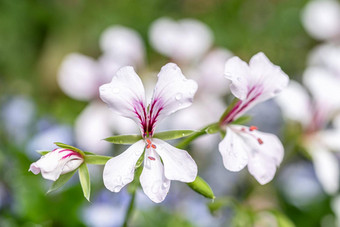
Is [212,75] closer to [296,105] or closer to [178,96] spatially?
[296,105]

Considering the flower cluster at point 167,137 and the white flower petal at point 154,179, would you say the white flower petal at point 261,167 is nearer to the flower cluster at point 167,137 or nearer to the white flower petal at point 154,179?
the flower cluster at point 167,137

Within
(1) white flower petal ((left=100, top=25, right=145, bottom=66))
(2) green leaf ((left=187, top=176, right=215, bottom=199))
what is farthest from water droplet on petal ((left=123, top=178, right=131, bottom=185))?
(1) white flower petal ((left=100, top=25, right=145, bottom=66))

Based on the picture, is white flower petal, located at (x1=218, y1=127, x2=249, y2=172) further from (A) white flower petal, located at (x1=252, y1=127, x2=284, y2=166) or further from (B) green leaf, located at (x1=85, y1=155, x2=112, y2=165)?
(B) green leaf, located at (x1=85, y1=155, x2=112, y2=165)

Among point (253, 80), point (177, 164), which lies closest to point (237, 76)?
point (253, 80)

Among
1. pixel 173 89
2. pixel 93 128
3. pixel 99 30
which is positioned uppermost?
pixel 173 89

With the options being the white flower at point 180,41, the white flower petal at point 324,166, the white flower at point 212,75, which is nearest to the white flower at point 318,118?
the white flower petal at point 324,166

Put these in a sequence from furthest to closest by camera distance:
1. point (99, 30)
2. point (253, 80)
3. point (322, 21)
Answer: point (99, 30) → point (322, 21) → point (253, 80)
